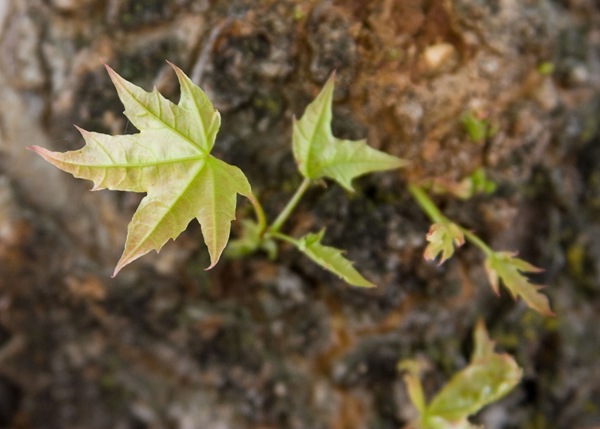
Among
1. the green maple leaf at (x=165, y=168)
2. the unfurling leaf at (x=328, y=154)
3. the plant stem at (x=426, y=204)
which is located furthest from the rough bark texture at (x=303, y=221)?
the green maple leaf at (x=165, y=168)

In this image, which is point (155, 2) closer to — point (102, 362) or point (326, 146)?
point (326, 146)

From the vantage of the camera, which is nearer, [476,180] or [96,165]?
[96,165]

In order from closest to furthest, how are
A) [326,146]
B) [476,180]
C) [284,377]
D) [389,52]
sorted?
[326,146] < [389,52] < [476,180] < [284,377]

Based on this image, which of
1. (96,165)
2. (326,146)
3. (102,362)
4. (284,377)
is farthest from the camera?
(102,362)

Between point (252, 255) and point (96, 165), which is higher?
point (96, 165)

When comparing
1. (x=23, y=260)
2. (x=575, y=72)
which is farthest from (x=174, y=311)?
(x=575, y=72)

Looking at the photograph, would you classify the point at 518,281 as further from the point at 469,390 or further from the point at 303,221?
the point at 303,221

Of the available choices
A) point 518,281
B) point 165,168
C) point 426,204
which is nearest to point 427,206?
point 426,204
